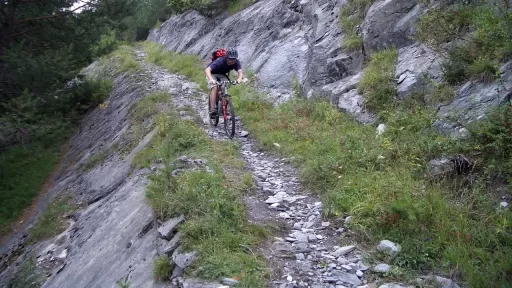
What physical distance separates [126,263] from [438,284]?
3.75m

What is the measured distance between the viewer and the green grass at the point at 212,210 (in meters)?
4.71

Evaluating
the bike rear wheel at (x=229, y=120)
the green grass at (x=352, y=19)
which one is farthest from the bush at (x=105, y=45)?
the green grass at (x=352, y=19)

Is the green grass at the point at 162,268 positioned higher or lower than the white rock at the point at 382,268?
higher

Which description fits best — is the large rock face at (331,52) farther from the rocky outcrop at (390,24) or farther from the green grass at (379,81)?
the green grass at (379,81)

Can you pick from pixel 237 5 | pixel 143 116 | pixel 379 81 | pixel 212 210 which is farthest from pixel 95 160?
pixel 237 5

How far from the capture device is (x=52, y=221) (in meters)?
9.45

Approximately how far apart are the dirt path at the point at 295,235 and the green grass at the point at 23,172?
6783mm

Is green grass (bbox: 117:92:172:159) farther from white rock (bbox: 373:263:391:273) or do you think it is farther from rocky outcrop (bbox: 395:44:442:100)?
white rock (bbox: 373:263:391:273)

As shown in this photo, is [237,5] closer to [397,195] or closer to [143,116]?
[143,116]

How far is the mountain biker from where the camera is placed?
10102 mm

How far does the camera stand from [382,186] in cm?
604

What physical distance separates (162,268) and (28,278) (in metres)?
3.38

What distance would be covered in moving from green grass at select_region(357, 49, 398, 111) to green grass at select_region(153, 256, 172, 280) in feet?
16.7

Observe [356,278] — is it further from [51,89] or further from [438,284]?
[51,89]
